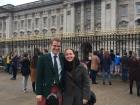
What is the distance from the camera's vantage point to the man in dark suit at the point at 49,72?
5.32m

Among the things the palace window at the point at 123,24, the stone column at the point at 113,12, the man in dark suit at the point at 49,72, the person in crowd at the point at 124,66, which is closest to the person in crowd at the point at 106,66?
the person in crowd at the point at 124,66

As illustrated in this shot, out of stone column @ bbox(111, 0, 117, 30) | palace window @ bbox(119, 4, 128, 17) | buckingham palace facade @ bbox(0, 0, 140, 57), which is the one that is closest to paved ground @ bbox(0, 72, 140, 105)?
buckingham palace facade @ bbox(0, 0, 140, 57)

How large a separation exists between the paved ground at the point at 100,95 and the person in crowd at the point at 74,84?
15.9ft

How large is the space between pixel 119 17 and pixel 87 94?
46.0 meters

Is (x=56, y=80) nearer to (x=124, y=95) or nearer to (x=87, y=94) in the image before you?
(x=87, y=94)

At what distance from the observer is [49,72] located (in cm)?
535

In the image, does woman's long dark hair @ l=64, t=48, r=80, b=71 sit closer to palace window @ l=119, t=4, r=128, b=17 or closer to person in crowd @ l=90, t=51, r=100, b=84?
person in crowd @ l=90, t=51, r=100, b=84

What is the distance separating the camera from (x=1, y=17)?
7306 centimetres

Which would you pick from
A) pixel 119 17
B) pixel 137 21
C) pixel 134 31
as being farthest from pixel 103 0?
pixel 134 31

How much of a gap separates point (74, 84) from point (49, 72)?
1.49 ft

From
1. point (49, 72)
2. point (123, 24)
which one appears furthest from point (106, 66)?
point (123, 24)

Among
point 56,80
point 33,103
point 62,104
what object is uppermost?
point 56,80

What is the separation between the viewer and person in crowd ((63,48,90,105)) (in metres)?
5.39

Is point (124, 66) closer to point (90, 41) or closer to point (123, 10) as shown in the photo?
point (90, 41)
